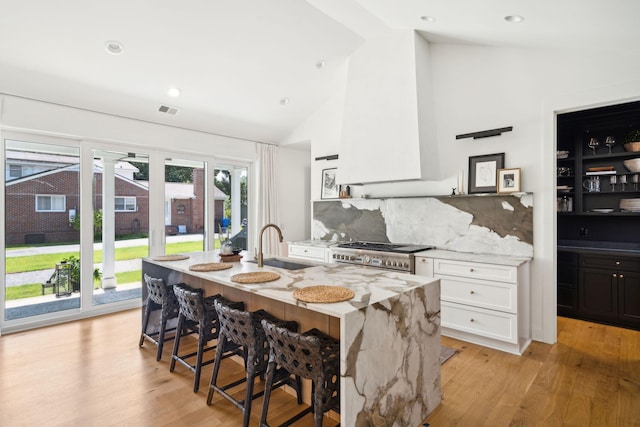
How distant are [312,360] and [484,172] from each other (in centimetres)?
297

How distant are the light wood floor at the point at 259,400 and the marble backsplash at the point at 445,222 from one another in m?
1.08

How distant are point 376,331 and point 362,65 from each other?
10.9 feet

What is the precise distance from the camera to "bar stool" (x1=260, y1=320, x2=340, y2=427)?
1712 millimetres

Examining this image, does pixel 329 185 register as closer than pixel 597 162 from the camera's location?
No

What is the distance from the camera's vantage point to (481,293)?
3250 millimetres

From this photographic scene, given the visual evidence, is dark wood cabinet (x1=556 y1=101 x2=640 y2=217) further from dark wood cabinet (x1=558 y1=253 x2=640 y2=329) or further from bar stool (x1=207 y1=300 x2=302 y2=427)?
bar stool (x1=207 y1=300 x2=302 y2=427)

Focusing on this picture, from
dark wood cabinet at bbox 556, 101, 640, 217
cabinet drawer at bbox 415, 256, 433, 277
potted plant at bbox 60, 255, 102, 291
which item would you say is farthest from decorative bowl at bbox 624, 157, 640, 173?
potted plant at bbox 60, 255, 102, 291

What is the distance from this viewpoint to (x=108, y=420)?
2.17 m

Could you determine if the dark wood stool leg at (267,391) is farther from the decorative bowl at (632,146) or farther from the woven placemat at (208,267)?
the decorative bowl at (632,146)

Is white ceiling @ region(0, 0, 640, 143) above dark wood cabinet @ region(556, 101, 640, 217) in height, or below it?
above

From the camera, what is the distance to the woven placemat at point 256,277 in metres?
2.25

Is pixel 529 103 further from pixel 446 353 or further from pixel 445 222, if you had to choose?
pixel 446 353

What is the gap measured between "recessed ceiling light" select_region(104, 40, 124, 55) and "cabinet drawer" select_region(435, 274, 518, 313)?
385 centimetres

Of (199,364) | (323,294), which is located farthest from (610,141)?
(199,364)
